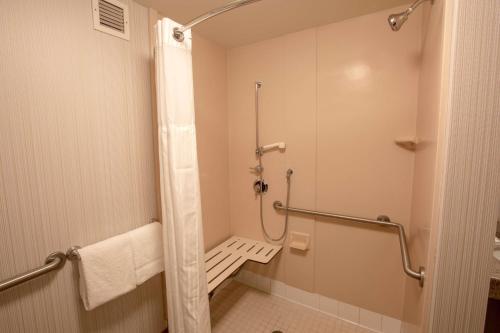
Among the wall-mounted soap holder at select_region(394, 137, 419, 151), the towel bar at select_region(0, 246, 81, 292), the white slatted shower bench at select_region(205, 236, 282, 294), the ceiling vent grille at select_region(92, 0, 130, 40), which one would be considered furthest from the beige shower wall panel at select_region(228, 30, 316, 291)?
the towel bar at select_region(0, 246, 81, 292)

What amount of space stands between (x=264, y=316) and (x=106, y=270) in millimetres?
1276

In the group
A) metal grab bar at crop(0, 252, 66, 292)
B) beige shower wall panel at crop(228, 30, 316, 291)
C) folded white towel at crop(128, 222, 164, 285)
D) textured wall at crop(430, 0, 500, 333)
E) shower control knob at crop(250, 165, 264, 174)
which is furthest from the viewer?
shower control knob at crop(250, 165, 264, 174)

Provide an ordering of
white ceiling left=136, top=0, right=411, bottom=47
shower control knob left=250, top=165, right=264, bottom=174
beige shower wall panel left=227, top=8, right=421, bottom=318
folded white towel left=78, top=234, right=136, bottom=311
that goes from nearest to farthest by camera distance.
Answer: folded white towel left=78, top=234, right=136, bottom=311 < white ceiling left=136, top=0, right=411, bottom=47 < beige shower wall panel left=227, top=8, right=421, bottom=318 < shower control knob left=250, top=165, right=264, bottom=174

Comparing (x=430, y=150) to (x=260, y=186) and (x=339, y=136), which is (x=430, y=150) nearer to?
(x=339, y=136)

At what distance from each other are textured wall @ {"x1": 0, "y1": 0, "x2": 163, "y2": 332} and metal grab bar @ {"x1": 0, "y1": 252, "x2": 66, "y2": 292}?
4 centimetres

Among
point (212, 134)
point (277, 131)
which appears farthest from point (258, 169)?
point (212, 134)

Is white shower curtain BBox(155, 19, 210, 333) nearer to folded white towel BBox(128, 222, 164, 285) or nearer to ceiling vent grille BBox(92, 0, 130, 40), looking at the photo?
folded white towel BBox(128, 222, 164, 285)

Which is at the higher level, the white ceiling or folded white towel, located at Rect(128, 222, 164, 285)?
the white ceiling

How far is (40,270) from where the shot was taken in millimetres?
919

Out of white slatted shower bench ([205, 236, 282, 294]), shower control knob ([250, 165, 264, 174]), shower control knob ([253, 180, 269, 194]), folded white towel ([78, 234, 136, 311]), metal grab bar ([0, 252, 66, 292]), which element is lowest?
white slatted shower bench ([205, 236, 282, 294])

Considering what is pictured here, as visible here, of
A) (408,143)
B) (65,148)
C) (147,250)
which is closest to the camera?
(65,148)

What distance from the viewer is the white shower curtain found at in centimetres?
110

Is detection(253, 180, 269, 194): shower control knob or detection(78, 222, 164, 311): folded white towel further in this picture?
detection(253, 180, 269, 194): shower control knob

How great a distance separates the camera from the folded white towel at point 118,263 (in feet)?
3.43
